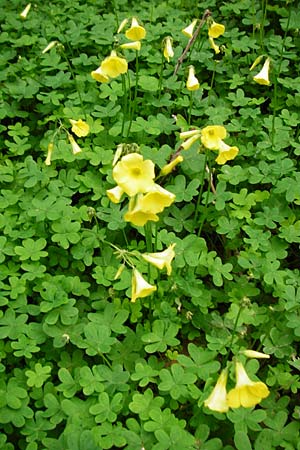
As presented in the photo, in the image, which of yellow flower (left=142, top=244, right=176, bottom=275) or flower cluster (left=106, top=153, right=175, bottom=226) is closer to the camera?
flower cluster (left=106, top=153, right=175, bottom=226)

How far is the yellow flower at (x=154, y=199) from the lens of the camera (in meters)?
1.98

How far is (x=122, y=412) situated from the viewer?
2.27 m

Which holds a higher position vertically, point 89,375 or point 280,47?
point 280,47

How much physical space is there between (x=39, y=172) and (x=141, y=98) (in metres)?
0.90

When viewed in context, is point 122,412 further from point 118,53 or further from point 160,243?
point 118,53

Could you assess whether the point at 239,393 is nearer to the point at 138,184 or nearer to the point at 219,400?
the point at 219,400

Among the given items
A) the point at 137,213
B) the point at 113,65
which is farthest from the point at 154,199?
the point at 113,65

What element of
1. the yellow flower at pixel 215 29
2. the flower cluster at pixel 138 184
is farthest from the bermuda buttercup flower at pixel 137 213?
the yellow flower at pixel 215 29

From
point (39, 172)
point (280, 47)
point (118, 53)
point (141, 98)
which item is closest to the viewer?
point (118, 53)

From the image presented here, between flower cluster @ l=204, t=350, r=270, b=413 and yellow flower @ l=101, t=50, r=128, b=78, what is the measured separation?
1.60 m

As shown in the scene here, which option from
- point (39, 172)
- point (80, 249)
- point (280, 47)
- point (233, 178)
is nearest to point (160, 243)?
point (80, 249)

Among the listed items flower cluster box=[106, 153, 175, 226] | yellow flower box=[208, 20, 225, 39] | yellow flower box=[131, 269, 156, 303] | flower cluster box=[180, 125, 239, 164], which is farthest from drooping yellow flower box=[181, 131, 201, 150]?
yellow flower box=[208, 20, 225, 39]

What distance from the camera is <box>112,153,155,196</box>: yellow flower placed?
1961 mm

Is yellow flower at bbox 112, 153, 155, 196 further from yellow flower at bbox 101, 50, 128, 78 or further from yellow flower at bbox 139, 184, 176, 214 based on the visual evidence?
yellow flower at bbox 101, 50, 128, 78
